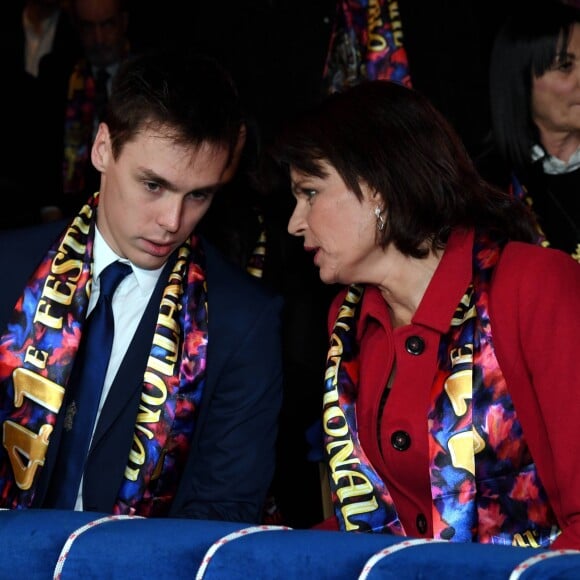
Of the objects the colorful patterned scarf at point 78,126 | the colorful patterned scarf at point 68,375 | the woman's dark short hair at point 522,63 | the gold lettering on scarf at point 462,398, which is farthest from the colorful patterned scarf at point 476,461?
the colorful patterned scarf at point 78,126

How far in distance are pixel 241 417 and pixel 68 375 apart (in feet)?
1.14

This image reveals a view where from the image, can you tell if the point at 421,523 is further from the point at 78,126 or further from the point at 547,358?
the point at 78,126

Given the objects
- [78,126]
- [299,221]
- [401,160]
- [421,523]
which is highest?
[78,126]

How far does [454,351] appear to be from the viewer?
192 cm

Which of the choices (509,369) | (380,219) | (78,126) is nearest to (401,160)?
(380,219)

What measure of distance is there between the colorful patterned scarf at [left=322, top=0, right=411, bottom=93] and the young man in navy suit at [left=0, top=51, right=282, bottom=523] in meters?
1.00

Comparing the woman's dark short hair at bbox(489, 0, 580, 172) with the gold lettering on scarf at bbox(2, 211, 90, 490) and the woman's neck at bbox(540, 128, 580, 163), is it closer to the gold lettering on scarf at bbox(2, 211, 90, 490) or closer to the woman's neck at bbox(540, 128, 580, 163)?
the woman's neck at bbox(540, 128, 580, 163)

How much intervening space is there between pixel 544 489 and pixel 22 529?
3.08ft

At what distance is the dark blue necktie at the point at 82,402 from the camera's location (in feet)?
6.65

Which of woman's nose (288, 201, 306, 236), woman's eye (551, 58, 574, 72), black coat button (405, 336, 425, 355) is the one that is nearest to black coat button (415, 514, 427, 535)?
black coat button (405, 336, 425, 355)

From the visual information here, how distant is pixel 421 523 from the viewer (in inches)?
76.3

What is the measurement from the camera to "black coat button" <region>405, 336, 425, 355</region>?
6.50 feet

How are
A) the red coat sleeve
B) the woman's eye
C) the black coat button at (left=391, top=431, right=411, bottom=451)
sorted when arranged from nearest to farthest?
the red coat sleeve < the black coat button at (left=391, top=431, right=411, bottom=451) < the woman's eye

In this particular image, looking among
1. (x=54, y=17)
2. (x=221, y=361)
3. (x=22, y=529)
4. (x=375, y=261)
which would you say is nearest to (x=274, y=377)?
(x=221, y=361)
